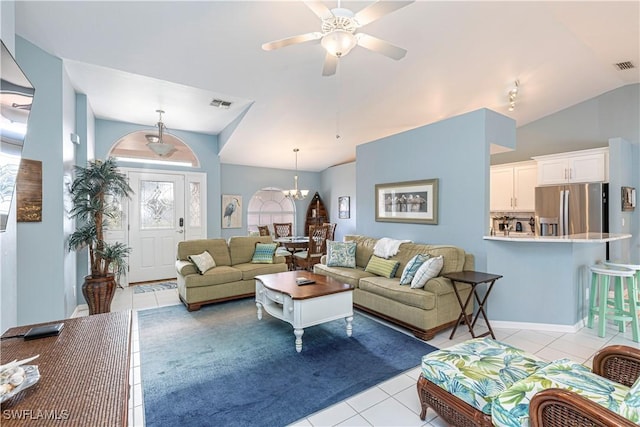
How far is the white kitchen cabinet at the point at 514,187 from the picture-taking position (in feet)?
→ 18.8

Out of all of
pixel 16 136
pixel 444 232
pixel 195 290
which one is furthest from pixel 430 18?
pixel 195 290

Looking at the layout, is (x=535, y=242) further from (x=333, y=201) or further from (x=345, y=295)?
(x=333, y=201)

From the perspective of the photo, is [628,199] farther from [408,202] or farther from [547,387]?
[547,387]

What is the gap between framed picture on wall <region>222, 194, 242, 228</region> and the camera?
716cm

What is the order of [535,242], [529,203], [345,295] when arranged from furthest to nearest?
[529,203]
[535,242]
[345,295]

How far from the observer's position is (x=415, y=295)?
3.17 metres

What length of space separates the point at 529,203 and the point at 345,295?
4.70 meters

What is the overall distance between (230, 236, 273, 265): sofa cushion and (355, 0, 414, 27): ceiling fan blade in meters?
3.83

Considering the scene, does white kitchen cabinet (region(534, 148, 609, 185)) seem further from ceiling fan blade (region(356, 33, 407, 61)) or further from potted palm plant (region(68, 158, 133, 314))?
potted palm plant (region(68, 158, 133, 314))

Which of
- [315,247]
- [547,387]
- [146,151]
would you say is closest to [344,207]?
[315,247]

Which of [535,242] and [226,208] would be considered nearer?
[535,242]

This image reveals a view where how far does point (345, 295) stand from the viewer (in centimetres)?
317

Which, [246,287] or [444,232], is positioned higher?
[444,232]

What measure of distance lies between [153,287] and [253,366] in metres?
3.69
